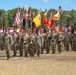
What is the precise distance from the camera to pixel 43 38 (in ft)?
103

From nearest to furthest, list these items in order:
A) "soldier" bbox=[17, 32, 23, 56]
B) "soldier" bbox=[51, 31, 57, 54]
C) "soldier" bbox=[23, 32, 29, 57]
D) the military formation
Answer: the military formation → "soldier" bbox=[23, 32, 29, 57] → "soldier" bbox=[17, 32, 23, 56] → "soldier" bbox=[51, 31, 57, 54]

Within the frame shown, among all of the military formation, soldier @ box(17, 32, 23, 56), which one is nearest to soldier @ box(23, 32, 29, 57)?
the military formation

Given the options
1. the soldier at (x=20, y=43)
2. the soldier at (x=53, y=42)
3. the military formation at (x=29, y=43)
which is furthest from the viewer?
the soldier at (x=53, y=42)

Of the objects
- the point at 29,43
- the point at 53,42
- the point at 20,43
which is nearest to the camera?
the point at 29,43

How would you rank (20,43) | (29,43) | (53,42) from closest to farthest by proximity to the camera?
(29,43), (20,43), (53,42)

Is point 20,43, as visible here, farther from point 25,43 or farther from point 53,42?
point 53,42

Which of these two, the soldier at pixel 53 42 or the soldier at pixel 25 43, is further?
the soldier at pixel 53 42

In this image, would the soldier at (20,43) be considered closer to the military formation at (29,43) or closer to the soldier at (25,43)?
the military formation at (29,43)

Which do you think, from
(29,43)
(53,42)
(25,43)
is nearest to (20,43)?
(25,43)

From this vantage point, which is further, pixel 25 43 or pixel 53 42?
pixel 53 42

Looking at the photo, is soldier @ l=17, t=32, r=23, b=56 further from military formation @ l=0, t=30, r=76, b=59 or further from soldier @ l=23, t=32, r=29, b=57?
soldier @ l=23, t=32, r=29, b=57

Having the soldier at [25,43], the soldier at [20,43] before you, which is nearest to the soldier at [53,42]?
the soldier at [20,43]

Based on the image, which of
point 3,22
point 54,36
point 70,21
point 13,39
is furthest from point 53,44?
point 70,21

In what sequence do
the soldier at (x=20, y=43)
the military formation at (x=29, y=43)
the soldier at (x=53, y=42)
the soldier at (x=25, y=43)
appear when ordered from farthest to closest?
the soldier at (x=53, y=42) < the soldier at (x=20, y=43) < the soldier at (x=25, y=43) < the military formation at (x=29, y=43)
